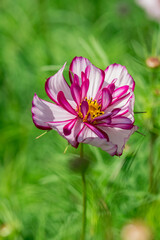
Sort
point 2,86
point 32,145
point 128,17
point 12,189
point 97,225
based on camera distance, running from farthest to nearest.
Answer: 1. point 128,17
2. point 2,86
3. point 32,145
4. point 12,189
5. point 97,225

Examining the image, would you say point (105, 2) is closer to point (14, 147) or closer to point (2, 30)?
point (2, 30)

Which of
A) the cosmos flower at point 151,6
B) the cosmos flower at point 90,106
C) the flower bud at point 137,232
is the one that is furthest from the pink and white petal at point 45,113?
the cosmos flower at point 151,6

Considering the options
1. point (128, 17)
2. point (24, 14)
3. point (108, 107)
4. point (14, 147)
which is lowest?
point (14, 147)

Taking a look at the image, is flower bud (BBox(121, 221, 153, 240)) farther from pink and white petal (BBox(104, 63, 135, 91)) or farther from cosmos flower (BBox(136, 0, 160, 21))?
cosmos flower (BBox(136, 0, 160, 21))

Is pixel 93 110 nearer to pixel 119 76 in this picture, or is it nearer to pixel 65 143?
pixel 119 76

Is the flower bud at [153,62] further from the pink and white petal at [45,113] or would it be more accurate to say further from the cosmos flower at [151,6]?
the cosmos flower at [151,6]

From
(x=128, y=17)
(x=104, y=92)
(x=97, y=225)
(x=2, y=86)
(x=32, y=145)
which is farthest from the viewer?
(x=128, y=17)

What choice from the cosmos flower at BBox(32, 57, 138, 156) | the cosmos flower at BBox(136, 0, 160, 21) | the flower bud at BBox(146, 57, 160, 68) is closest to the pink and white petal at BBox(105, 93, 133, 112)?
the cosmos flower at BBox(32, 57, 138, 156)

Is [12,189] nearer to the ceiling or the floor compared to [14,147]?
nearer to the floor

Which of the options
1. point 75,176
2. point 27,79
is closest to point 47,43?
point 27,79
